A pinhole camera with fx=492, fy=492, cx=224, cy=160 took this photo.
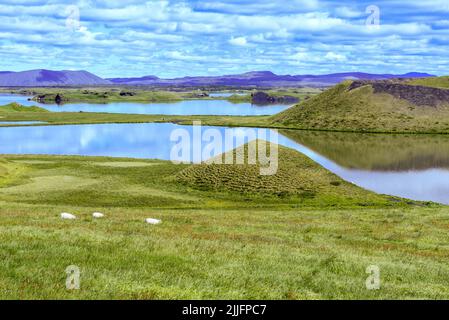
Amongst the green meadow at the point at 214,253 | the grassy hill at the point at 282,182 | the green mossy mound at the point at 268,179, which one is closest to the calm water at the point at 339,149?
the grassy hill at the point at 282,182

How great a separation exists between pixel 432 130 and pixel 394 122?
15.8 m

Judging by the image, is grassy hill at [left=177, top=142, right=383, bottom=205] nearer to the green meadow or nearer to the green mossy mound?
the green mossy mound

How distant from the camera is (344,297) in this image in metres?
12.3

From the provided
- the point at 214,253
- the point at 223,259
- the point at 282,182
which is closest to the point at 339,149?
the point at 282,182

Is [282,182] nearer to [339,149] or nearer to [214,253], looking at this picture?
[214,253]

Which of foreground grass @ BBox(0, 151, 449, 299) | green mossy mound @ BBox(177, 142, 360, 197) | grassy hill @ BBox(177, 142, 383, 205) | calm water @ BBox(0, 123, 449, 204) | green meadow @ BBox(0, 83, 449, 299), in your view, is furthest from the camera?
calm water @ BBox(0, 123, 449, 204)

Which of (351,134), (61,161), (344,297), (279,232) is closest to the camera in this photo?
(344,297)

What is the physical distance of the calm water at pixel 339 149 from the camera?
A: 3179 inches

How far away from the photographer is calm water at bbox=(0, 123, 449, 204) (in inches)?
3179

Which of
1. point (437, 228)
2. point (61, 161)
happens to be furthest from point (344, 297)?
point (61, 161)

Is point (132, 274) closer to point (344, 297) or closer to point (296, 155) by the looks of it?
point (344, 297)

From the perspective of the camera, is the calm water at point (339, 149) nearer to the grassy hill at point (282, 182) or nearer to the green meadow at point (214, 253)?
the grassy hill at point (282, 182)

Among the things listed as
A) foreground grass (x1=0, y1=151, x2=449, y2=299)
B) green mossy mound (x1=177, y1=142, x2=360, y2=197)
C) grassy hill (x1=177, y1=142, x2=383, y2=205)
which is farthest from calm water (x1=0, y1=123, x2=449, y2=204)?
foreground grass (x1=0, y1=151, x2=449, y2=299)

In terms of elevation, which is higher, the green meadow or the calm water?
the green meadow
